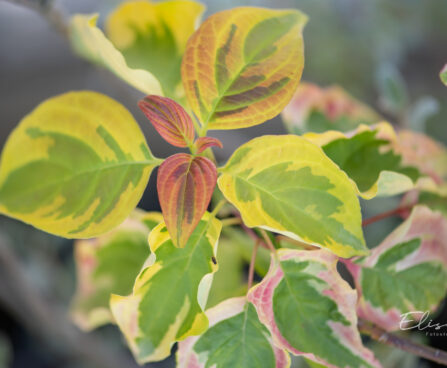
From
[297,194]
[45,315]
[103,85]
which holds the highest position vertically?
[297,194]

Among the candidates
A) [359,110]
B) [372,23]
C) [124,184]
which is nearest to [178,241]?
[124,184]

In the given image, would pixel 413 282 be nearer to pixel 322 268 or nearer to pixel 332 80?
pixel 322 268

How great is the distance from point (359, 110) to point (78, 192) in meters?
0.43

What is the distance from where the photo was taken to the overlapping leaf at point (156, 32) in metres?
0.40

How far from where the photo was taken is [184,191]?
0.29m

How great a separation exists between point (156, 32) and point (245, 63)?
176mm

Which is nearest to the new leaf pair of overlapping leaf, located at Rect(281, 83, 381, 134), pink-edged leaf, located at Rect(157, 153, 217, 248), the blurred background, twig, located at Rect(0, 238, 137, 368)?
pink-edged leaf, located at Rect(157, 153, 217, 248)

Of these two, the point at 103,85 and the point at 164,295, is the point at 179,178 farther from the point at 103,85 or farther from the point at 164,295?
the point at 103,85

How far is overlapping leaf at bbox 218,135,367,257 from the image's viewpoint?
26 centimetres

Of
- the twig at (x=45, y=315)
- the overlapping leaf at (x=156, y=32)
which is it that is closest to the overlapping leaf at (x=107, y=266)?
the overlapping leaf at (x=156, y=32)

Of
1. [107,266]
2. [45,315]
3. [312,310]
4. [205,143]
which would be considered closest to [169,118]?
[205,143]

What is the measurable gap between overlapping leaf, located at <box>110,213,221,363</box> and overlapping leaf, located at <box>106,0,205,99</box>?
0.51 feet

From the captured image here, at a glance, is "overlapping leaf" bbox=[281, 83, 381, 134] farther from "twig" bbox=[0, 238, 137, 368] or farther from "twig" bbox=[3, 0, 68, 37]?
"twig" bbox=[0, 238, 137, 368]

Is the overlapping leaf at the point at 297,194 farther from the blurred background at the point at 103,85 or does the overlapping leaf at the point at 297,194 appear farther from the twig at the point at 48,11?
the blurred background at the point at 103,85
